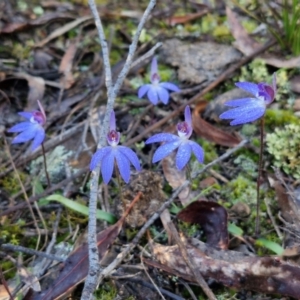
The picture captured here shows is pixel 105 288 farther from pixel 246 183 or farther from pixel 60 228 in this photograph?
pixel 246 183

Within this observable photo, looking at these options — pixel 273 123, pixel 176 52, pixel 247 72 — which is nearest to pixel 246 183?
pixel 273 123

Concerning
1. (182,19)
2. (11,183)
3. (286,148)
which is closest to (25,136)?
(11,183)

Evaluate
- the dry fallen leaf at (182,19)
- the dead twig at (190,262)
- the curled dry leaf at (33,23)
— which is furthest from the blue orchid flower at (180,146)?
the curled dry leaf at (33,23)

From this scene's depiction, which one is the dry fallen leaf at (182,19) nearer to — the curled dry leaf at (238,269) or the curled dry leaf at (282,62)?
the curled dry leaf at (282,62)

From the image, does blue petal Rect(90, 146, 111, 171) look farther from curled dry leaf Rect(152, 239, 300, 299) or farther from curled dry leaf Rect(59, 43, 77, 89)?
curled dry leaf Rect(59, 43, 77, 89)

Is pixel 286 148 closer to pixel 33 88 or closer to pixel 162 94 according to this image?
pixel 162 94
